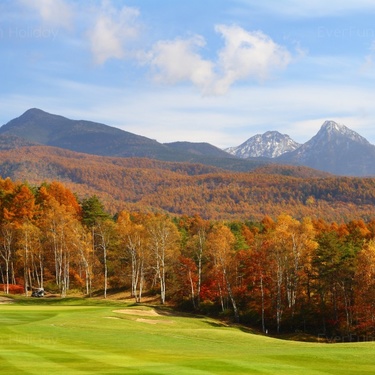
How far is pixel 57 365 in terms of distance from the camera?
2328 centimetres

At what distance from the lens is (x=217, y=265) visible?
240ft

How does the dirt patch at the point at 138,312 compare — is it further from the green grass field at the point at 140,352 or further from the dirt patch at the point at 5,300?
the dirt patch at the point at 5,300

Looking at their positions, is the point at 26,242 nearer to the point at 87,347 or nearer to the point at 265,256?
the point at 265,256

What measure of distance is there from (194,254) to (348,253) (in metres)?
25.6

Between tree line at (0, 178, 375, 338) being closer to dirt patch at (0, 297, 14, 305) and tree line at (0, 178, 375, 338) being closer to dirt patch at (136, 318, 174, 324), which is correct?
dirt patch at (0, 297, 14, 305)

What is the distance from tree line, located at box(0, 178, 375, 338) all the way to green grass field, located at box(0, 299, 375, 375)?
2206 centimetres

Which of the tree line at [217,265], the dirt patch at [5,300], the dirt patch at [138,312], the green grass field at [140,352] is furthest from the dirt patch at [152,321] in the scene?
the dirt patch at [5,300]

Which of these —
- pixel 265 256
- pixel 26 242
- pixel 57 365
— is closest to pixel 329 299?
pixel 265 256

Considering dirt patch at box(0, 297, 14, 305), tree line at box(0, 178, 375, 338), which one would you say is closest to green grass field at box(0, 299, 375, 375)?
dirt patch at box(0, 297, 14, 305)

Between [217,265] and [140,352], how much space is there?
4437cm

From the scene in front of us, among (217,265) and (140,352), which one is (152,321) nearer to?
(140,352)

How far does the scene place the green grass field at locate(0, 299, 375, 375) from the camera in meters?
23.2

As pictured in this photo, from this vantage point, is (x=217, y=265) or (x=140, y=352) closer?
(x=140, y=352)

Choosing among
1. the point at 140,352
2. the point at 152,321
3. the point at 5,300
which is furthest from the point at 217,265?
the point at 140,352
